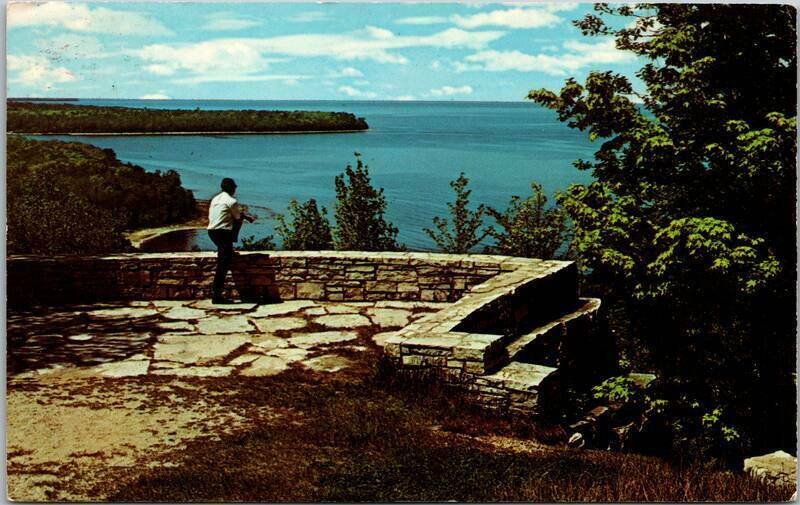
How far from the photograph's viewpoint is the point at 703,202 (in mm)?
6438

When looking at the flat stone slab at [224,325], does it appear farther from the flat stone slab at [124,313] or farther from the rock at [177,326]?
the flat stone slab at [124,313]

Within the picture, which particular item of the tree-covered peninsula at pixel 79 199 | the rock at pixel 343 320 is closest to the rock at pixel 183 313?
the rock at pixel 343 320

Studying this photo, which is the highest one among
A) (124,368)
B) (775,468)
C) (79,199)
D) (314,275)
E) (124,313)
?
(79,199)

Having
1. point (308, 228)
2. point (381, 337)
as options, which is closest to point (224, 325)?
point (381, 337)

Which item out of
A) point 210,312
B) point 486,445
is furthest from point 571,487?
point 210,312

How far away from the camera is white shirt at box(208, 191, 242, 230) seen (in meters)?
8.03

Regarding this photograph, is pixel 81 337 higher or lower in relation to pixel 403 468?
higher

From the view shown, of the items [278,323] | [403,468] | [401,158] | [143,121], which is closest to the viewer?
[403,468]

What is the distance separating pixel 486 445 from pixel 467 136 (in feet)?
41.2

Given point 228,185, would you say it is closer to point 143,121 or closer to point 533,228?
point 143,121

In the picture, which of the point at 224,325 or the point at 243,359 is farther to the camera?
the point at 224,325

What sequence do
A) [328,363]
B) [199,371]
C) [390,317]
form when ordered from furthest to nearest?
[390,317] → [328,363] → [199,371]

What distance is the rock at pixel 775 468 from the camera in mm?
5176

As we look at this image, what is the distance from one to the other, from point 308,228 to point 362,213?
3.24ft
